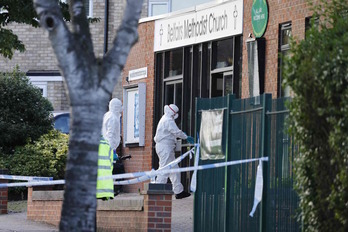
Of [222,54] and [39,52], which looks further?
[39,52]

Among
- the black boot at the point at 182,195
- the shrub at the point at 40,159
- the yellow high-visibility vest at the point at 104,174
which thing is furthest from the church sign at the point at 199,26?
the yellow high-visibility vest at the point at 104,174

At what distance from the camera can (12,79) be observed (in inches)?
1062

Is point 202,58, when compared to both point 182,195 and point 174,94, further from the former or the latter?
point 182,195

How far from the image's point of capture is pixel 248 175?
1312cm

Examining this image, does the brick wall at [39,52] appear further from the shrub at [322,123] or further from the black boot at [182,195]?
the shrub at [322,123]

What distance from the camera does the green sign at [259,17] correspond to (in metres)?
20.9

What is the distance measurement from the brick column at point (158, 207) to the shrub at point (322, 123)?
A: 440 centimetres

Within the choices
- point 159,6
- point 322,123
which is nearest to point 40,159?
point 159,6

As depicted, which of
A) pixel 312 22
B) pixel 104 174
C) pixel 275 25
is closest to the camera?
pixel 312 22

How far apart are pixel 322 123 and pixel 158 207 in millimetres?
5266

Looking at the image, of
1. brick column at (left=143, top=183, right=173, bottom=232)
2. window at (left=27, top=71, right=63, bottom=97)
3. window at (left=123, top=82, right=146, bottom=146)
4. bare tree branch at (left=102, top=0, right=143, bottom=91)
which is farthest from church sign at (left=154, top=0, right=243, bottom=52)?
bare tree branch at (left=102, top=0, right=143, bottom=91)

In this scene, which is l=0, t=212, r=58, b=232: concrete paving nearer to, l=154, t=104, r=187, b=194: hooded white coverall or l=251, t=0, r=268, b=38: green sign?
l=154, t=104, r=187, b=194: hooded white coverall

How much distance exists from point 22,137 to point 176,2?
5.03 metres

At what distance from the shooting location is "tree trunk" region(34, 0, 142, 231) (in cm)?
920
